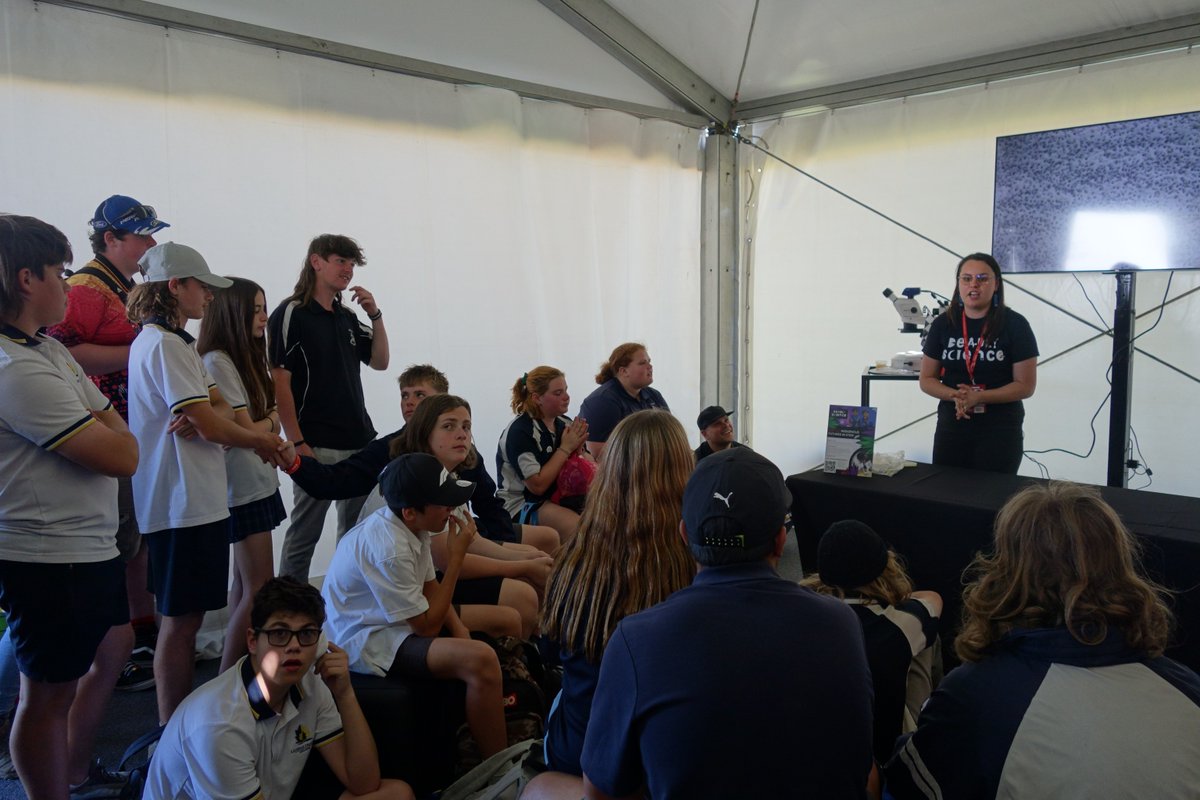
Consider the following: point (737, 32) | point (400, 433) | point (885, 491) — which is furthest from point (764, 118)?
point (400, 433)

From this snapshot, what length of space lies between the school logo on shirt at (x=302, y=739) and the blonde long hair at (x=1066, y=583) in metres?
1.21

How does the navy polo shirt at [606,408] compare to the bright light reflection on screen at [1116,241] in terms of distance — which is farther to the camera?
the bright light reflection on screen at [1116,241]

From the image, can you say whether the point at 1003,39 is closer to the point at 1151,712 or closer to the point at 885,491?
the point at 885,491

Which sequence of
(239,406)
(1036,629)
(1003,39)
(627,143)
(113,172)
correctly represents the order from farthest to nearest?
(627,143) → (1003,39) → (113,172) → (239,406) → (1036,629)

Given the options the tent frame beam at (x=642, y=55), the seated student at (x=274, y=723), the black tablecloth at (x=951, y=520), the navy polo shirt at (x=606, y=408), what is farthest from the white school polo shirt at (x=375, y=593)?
the tent frame beam at (x=642, y=55)

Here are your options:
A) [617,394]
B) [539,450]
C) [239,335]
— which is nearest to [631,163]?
[617,394]

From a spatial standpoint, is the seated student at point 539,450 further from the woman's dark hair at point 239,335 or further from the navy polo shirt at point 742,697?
the navy polo shirt at point 742,697

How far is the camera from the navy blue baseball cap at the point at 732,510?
1.00 metres

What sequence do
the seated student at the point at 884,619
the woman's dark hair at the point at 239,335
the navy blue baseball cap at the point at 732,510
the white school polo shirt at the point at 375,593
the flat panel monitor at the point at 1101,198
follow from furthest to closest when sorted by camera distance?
the flat panel monitor at the point at 1101,198, the woman's dark hair at the point at 239,335, the white school polo shirt at the point at 375,593, the seated student at the point at 884,619, the navy blue baseball cap at the point at 732,510

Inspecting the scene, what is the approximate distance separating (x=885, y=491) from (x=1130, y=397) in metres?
1.90

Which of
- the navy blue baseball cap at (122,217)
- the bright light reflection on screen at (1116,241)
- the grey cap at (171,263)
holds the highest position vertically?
the bright light reflection on screen at (1116,241)

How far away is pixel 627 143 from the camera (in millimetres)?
4340

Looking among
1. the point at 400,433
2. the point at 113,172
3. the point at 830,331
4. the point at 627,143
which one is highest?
Result: the point at 627,143

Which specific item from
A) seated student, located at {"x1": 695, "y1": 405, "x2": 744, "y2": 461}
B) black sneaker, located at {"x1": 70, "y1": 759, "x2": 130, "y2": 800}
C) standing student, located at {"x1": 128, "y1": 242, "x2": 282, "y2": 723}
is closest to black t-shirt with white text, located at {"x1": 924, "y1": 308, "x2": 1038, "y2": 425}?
seated student, located at {"x1": 695, "y1": 405, "x2": 744, "y2": 461}
